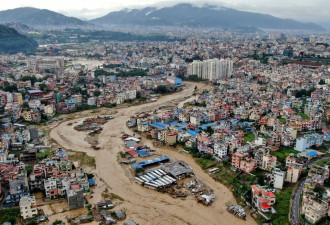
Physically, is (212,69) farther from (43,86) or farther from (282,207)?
(282,207)

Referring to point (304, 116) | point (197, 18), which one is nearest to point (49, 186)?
point (304, 116)

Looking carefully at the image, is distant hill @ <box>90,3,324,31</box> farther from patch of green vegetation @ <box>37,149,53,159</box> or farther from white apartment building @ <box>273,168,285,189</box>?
white apartment building @ <box>273,168,285,189</box>

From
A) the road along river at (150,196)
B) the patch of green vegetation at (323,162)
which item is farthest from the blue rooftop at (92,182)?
the patch of green vegetation at (323,162)

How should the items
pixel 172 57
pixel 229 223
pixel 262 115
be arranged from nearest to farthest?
pixel 229 223
pixel 262 115
pixel 172 57

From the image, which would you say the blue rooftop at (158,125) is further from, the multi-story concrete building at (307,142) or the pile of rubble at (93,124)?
the multi-story concrete building at (307,142)

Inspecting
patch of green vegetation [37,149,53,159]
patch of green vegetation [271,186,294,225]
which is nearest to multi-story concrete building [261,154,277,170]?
patch of green vegetation [271,186,294,225]

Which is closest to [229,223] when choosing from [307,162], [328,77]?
[307,162]

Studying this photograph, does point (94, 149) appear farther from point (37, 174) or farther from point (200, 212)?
point (200, 212)
